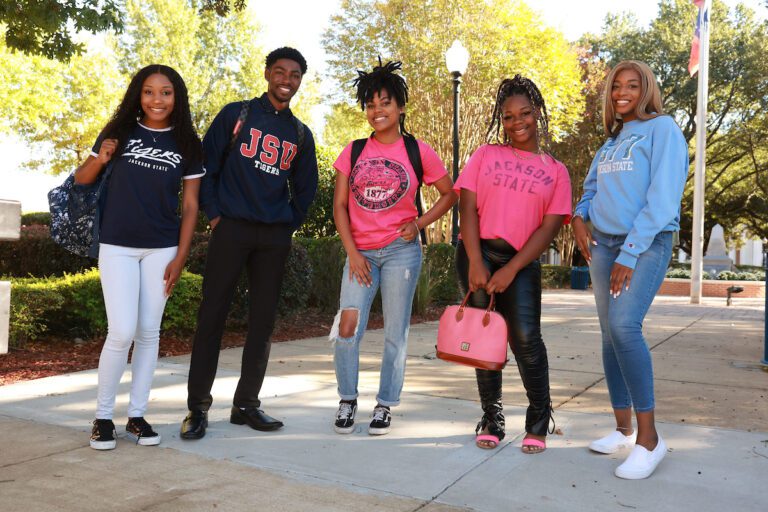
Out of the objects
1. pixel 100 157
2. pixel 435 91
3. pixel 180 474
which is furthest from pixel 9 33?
pixel 435 91

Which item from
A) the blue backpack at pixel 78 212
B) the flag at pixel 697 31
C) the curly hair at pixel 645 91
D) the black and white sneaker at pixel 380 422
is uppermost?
the flag at pixel 697 31

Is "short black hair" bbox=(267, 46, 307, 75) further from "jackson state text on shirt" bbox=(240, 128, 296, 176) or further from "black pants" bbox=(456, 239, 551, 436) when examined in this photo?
"black pants" bbox=(456, 239, 551, 436)

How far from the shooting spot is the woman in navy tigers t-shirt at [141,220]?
11.1 ft

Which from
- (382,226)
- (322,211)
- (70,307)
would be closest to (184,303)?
(70,307)

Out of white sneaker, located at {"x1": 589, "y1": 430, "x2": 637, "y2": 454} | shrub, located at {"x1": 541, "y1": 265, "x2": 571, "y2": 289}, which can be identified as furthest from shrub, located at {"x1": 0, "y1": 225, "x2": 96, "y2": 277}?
shrub, located at {"x1": 541, "y1": 265, "x2": 571, "y2": 289}

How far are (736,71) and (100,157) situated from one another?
104 ft

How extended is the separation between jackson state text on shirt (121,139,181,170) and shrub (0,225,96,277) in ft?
19.8

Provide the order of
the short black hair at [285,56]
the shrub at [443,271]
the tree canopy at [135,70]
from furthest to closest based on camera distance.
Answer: the tree canopy at [135,70]
the shrub at [443,271]
the short black hair at [285,56]

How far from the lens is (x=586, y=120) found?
2786 cm

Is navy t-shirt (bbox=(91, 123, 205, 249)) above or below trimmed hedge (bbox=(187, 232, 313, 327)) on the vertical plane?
above

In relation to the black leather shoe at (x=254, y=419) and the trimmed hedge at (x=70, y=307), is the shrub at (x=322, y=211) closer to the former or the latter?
the trimmed hedge at (x=70, y=307)

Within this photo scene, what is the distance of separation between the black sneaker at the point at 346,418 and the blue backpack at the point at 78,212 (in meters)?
1.53

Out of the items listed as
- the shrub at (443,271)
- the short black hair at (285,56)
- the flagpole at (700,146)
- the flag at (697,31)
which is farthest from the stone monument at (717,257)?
the short black hair at (285,56)

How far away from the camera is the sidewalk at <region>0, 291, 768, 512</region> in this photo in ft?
9.08
